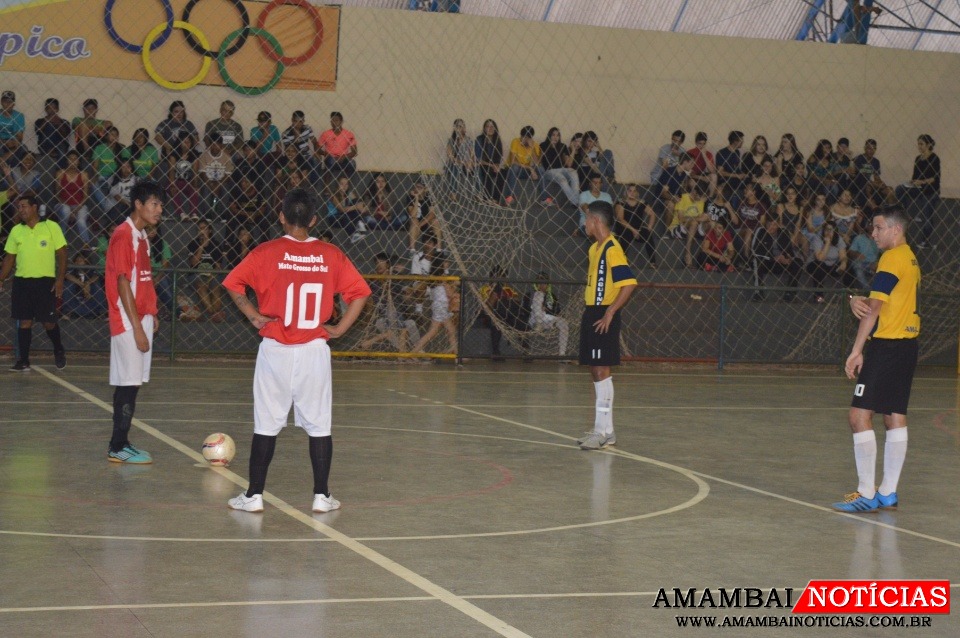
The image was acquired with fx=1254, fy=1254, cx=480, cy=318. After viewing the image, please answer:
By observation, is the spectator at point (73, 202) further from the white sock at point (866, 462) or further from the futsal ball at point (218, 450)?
the white sock at point (866, 462)

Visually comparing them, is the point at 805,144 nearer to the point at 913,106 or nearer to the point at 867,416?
the point at 913,106

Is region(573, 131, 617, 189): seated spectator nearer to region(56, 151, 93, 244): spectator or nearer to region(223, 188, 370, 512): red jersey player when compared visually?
region(56, 151, 93, 244): spectator

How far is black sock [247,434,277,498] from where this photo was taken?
7.70 m

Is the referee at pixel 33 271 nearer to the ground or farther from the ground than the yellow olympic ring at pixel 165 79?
nearer to the ground

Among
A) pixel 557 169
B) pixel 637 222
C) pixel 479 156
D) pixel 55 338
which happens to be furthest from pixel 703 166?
pixel 55 338

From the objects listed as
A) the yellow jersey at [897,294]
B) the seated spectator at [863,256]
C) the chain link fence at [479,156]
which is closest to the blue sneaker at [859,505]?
the yellow jersey at [897,294]

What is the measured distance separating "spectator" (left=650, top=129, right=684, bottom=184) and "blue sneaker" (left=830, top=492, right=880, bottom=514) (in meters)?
15.2

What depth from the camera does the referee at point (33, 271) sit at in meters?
16.1

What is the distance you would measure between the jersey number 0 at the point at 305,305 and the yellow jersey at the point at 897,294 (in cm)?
372

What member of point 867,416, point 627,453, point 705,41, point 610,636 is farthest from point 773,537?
point 705,41

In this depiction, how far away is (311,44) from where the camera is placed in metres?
22.5

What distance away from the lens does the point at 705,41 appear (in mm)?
25422

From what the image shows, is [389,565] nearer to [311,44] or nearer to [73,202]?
[73,202]

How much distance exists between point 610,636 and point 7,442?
6604 millimetres
